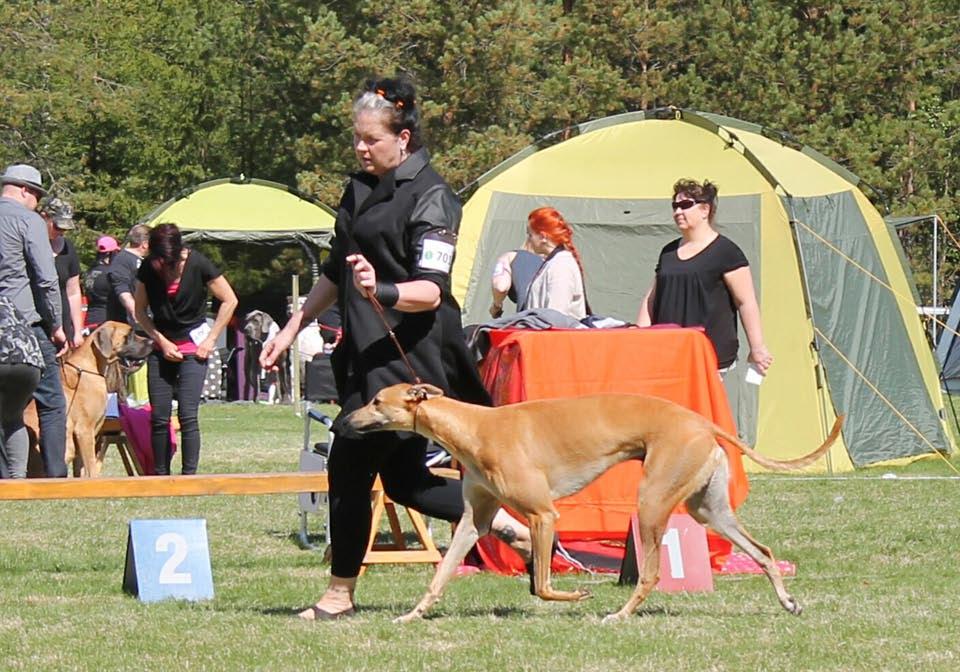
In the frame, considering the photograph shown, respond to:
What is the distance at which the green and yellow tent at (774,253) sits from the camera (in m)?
11.7

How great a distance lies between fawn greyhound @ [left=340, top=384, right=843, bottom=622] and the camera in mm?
5320

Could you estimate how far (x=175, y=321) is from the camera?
9.41 m

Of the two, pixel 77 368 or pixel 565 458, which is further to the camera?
pixel 77 368

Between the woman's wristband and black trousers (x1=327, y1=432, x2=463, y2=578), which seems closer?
the woman's wristband

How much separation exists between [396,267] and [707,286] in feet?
8.12

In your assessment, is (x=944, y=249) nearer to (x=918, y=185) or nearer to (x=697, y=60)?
(x=918, y=185)

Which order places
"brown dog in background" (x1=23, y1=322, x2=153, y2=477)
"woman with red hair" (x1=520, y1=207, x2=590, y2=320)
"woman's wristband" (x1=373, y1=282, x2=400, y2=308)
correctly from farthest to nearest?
"brown dog in background" (x1=23, y1=322, x2=153, y2=477) < "woman with red hair" (x1=520, y1=207, x2=590, y2=320) < "woman's wristband" (x1=373, y1=282, x2=400, y2=308)

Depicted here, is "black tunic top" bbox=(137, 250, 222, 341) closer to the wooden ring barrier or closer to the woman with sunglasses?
the wooden ring barrier

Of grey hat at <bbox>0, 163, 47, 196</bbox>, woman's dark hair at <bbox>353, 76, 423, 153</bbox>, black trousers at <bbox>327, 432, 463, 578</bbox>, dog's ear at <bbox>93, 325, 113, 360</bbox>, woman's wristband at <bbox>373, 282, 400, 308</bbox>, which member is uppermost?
woman's dark hair at <bbox>353, 76, 423, 153</bbox>

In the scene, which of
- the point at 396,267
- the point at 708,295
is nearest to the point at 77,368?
the point at 708,295

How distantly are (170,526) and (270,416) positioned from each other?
12895 mm

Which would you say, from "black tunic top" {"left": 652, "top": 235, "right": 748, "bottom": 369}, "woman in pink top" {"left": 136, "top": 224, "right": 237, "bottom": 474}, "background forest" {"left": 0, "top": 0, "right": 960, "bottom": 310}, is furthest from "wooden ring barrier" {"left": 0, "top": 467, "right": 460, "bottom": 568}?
"background forest" {"left": 0, "top": 0, "right": 960, "bottom": 310}

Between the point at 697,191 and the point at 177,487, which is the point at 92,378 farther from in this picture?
the point at 697,191

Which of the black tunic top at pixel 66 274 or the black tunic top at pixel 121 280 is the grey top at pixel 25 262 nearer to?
the black tunic top at pixel 66 274
